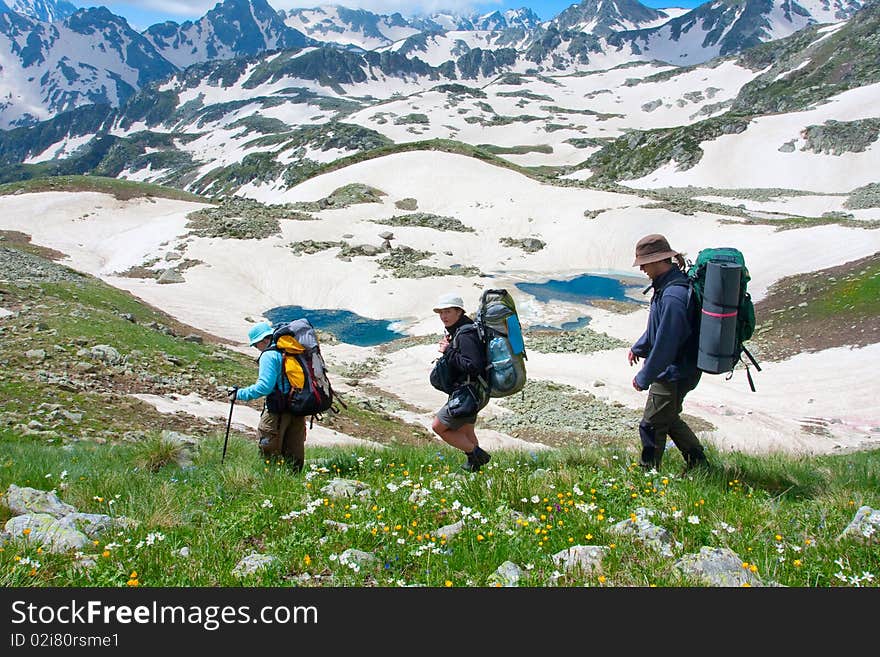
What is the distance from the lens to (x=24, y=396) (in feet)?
38.2

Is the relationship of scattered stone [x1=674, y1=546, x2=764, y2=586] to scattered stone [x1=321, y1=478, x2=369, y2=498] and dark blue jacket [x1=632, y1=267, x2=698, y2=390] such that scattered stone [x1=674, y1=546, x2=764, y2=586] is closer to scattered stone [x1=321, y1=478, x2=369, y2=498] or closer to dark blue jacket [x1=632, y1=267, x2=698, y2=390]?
dark blue jacket [x1=632, y1=267, x2=698, y2=390]

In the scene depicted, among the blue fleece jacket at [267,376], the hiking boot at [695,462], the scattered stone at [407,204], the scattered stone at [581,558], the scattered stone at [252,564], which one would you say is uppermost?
the blue fleece jacket at [267,376]

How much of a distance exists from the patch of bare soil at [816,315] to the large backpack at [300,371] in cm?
2411

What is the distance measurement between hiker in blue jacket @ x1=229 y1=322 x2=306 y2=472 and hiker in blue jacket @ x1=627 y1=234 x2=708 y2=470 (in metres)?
4.55

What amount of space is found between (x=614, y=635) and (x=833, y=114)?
403 ft

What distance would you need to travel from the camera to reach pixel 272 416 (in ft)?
25.8

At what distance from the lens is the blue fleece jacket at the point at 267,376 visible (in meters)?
7.45

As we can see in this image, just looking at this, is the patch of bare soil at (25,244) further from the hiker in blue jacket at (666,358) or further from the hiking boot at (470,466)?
the hiker in blue jacket at (666,358)

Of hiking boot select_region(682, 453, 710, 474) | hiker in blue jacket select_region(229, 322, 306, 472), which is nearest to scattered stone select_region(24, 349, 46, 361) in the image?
hiker in blue jacket select_region(229, 322, 306, 472)

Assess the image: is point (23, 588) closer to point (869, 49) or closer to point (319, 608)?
point (319, 608)

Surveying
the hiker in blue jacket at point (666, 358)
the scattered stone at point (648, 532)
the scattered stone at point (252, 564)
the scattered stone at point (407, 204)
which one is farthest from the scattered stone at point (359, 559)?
the scattered stone at point (407, 204)

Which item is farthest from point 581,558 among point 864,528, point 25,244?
point 25,244

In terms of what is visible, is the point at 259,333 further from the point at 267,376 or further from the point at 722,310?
the point at 722,310

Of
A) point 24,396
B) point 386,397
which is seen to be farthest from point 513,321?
point 386,397
